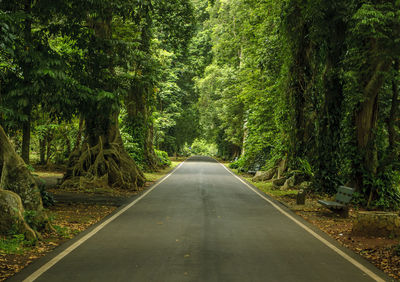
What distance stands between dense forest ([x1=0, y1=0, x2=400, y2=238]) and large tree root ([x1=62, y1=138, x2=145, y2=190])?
5cm

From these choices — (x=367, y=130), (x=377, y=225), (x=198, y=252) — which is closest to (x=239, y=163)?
(x=367, y=130)

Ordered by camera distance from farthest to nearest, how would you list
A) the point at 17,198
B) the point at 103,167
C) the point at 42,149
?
the point at 42,149, the point at 103,167, the point at 17,198

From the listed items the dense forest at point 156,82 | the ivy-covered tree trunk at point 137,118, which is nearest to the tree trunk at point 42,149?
the dense forest at point 156,82

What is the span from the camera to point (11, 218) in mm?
7238

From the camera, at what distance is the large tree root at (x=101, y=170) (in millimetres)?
16469

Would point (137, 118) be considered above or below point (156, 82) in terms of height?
below

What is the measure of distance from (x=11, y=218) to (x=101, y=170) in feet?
33.2

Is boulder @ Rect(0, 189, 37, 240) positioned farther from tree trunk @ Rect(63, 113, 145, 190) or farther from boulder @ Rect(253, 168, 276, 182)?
boulder @ Rect(253, 168, 276, 182)

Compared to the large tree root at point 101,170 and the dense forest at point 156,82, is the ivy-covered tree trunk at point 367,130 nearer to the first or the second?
the dense forest at point 156,82

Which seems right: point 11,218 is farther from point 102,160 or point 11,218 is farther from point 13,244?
point 102,160

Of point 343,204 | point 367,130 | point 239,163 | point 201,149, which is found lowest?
point 343,204

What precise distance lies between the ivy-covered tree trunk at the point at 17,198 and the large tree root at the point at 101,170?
7.31 m

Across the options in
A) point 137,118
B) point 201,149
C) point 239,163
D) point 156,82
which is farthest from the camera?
point 201,149

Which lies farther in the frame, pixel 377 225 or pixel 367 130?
pixel 367 130
